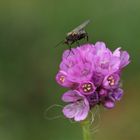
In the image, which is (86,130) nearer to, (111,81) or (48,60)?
(111,81)

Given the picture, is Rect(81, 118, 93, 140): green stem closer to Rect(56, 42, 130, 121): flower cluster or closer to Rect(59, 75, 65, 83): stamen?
Rect(56, 42, 130, 121): flower cluster

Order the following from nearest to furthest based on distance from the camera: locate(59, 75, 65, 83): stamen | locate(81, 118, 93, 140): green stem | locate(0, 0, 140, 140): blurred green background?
locate(81, 118, 93, 140): green stem, locate(59, 75, 65, 83): stamen, locate(0, 0, 140, 140): blurred green background

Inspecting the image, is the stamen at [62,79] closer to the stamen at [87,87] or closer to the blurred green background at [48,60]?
the stamen at [87,87]

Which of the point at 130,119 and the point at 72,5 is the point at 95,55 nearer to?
the point at 130,119

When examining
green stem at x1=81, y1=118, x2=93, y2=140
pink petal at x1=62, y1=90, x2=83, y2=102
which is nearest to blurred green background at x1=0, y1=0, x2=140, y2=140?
pink petal at x1=62, y1=90, x2=83, y2=102

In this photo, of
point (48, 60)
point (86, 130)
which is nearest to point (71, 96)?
point (86, 130)

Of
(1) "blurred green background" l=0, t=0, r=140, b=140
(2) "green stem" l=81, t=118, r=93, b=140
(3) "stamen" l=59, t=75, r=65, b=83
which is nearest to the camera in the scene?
(2) "green stem" l=81, t=118, r=93, b=140

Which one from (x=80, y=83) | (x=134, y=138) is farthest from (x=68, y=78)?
(x=134, y=138)

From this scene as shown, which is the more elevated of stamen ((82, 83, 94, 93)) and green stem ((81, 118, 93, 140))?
stamen ((82, 83, 94, 93))
